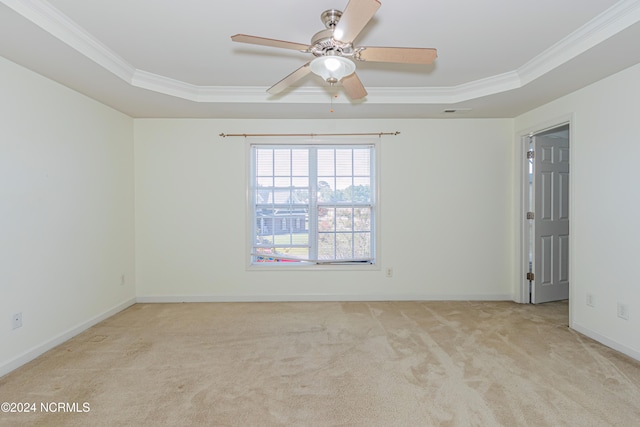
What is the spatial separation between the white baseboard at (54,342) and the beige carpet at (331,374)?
0.08m

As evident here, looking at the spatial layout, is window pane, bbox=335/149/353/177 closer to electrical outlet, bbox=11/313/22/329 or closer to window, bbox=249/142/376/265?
window, bbox=249/142/376/265

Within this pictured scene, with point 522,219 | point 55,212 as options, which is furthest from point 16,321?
point 522,219

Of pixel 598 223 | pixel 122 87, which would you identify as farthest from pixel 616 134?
pixel 122 87

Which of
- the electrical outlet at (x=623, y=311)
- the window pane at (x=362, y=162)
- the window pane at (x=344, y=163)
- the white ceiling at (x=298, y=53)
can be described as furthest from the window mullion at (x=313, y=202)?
the electrical outlet at (x=623, y=311)

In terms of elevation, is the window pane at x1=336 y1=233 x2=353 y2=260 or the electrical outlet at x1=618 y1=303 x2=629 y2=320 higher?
the window pane at x1=336 y1=233 x2=353 y2=260

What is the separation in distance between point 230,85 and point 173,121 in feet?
3.90

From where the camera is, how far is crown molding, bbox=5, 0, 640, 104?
79.9 inches

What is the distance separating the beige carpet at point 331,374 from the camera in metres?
1.92

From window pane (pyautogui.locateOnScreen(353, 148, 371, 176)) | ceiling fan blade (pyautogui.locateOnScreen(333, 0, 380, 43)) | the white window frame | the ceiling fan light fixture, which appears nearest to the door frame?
the white window frame

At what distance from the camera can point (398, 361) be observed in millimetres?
2555

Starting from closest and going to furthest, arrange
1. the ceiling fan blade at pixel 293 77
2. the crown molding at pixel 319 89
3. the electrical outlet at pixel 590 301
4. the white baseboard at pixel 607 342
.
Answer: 1. the crown molding at pixel 319 89
2. the ceiling fan blade at pixel 293 77
3. the white baseboard at pixel 607 342
4. the electrical outlet at pixel 590 301

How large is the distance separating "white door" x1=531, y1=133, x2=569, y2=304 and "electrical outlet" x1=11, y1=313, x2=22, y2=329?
5264 mm

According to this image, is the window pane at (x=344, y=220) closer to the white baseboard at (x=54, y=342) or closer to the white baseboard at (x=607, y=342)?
the white baseboard at (x=607, y=342)

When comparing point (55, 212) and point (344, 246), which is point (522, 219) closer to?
point (344, 246)
